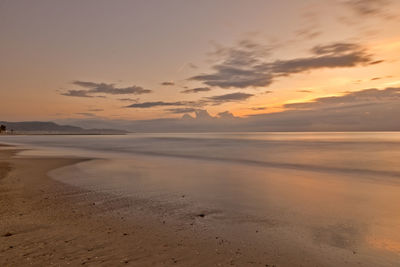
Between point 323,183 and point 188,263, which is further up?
point 188,263

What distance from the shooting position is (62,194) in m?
10.9

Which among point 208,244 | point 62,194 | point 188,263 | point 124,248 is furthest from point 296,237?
A: point 62,194

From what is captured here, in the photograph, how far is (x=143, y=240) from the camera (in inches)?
246

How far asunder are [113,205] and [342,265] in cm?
737

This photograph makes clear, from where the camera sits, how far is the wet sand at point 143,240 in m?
5.30

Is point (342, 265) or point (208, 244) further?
point (208, 244)

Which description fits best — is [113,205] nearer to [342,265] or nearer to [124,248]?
[124,248]

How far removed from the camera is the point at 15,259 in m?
5.08

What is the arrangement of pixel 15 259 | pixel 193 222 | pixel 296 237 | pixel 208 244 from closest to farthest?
pixel 15 259, pixel 208 244, pixel 296 237, pixel 193 222

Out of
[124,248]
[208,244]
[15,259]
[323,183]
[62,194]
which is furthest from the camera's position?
[323,183]

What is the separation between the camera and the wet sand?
5297 millimetres

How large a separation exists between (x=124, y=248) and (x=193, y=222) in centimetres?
254

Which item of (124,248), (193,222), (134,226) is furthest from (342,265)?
(134,226)

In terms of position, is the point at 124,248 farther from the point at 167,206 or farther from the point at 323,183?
the point at 323,183
